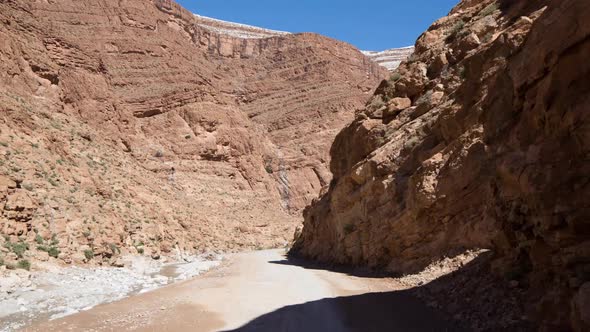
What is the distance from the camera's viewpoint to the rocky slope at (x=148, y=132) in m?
21.8

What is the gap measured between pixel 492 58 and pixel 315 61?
7567cm

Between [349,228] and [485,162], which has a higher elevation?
[485,162]

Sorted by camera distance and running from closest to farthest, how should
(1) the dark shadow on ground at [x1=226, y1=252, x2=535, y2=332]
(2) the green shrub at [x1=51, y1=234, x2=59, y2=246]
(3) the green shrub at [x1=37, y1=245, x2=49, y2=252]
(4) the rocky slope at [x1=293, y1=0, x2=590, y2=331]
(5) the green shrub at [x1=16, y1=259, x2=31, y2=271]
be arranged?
(4) the rocky slope at [x1=293, y1=0, x2=590, y2=331]
(1) the dark shadow on ground at [x1=226, y1=252, x2=535, y2=332]
(5) the green shrub at [x1=16, y1=259, x2=31, y2=271]
(3) the green shrub at [x1=37, y1=245, x2=49, y2=252]
(2) the green shrub at [x1=51, y1=234, x2=59, y2=246]

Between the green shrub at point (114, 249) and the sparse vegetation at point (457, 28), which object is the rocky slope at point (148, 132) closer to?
the green shrub at point (114, 249)

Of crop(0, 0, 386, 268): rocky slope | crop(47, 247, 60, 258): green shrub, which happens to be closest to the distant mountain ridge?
crop(0, 0, 386, 268): rocky slope

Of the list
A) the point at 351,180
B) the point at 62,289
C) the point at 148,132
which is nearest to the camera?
the point at 62,289

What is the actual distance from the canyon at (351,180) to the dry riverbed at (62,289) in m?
0.32

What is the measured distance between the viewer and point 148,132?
50781 millimetres

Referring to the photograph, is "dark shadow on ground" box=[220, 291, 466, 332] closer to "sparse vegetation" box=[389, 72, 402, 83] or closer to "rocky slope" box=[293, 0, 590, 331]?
"rocky slope" box=[293, 0, 590, 331]

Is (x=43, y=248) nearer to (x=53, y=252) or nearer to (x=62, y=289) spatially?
(x=53, y=252)

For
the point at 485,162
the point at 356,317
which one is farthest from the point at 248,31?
the point at 356,317

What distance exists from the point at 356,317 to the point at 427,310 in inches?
58.6

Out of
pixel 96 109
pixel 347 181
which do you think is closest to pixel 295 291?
pixel 347 181

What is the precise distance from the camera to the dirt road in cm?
816
